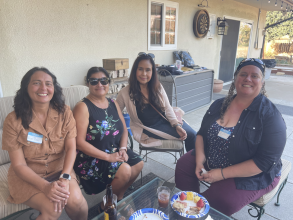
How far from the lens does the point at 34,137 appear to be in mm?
1367

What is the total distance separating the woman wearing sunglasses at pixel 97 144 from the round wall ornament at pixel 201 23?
4.31 meters

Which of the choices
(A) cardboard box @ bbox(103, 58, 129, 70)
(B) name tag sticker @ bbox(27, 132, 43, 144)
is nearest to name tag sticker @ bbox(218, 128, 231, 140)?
(B) name tag sticker @ bbox(27, 132, 43, 144)

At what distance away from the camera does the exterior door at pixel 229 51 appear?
22.8 ft

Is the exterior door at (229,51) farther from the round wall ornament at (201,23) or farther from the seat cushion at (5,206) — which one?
the seat cushion at (5,206)

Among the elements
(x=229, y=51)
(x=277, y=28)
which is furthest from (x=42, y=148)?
(x=277, y=28)

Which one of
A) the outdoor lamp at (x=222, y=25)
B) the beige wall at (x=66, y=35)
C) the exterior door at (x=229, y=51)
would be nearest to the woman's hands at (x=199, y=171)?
the beige wall at (x=66, y=35)

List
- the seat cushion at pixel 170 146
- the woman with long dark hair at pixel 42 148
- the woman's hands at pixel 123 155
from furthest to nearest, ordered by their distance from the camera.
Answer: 1. the seat cushion at pixel 170 146
2. the woman's hands at pixel 123 155
3. the woman with long dark hair at pixel 42 148

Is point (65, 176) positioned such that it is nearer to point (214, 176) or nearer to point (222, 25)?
→ point (214, 176)

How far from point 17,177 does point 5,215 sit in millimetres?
234

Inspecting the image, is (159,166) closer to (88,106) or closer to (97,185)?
(97,185)

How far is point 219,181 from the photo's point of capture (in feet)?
4.86

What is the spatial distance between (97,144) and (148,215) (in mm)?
718

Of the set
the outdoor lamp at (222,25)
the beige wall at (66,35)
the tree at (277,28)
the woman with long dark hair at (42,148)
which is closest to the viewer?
the woman with long dark hair at (42,148)

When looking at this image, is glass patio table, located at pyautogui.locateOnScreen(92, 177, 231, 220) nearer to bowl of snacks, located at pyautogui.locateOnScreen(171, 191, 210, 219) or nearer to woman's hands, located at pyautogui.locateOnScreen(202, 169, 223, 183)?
bowl of snacks, located at pyautogui.locateOnScreen(171, 191, 210, 219)
